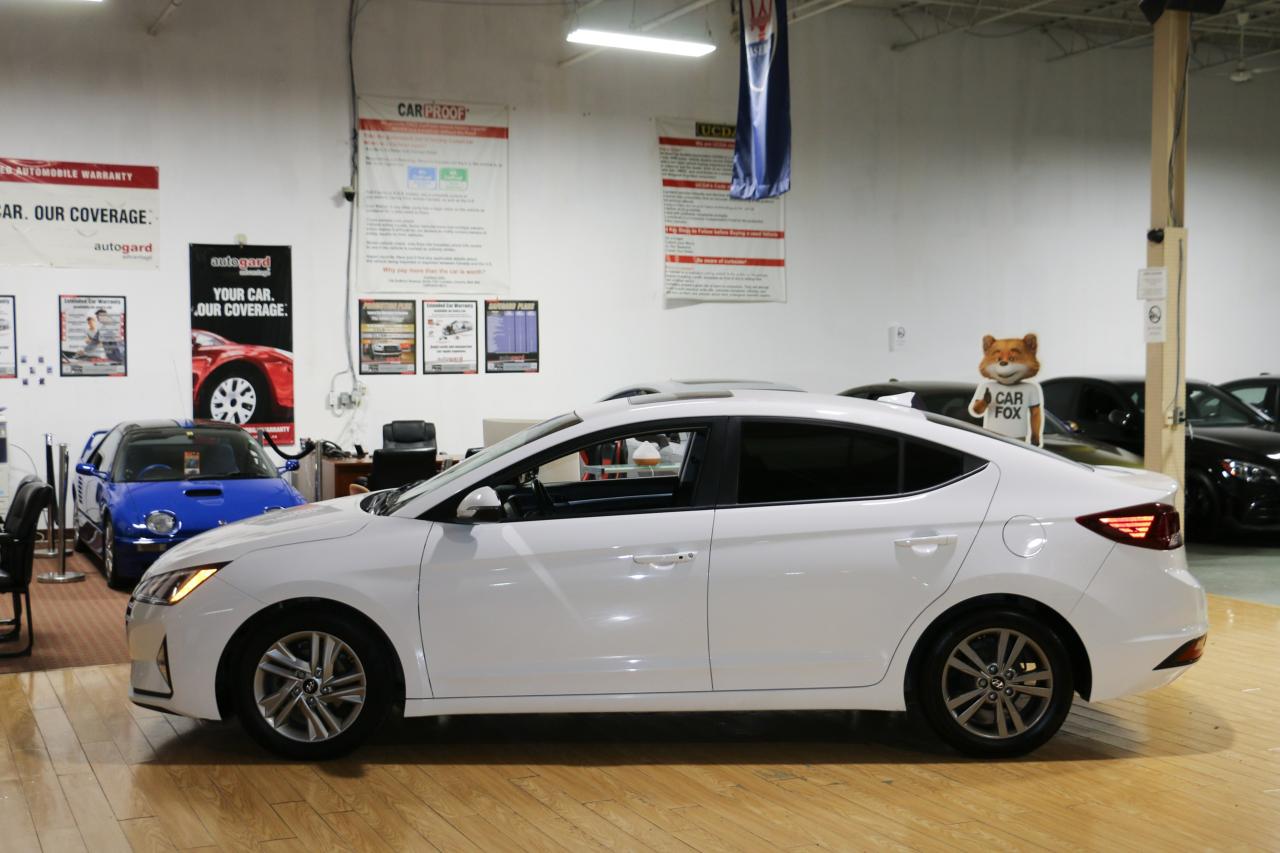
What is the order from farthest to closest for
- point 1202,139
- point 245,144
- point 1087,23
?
point 1202,139, point 1087,23, point 245,144

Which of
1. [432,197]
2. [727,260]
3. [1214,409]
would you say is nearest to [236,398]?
[432,197]

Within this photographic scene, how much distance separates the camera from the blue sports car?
8.53 m

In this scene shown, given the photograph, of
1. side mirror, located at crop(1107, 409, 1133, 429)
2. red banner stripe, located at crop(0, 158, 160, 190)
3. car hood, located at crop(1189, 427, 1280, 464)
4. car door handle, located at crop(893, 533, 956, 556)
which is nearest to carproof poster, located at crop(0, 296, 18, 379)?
red banner stripe, located at crop(0, 158, 160, 190)

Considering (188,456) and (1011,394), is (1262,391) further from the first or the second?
(188,456)

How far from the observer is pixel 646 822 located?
414cm

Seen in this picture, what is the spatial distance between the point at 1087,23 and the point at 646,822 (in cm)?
1475

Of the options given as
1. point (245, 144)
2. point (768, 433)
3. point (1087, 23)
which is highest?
point (1087, 23)

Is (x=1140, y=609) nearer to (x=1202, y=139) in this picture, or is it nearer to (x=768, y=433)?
(x=768, y=433)

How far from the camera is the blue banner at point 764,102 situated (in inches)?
409

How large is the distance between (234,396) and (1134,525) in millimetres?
9405

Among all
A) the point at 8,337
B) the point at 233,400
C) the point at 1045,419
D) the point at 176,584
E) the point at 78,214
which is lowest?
the point at 176,584

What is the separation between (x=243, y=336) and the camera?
12.1 metres

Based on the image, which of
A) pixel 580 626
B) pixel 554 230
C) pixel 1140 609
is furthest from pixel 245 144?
pixel 1140 609

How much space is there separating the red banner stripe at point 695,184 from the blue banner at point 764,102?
3.05 meters
